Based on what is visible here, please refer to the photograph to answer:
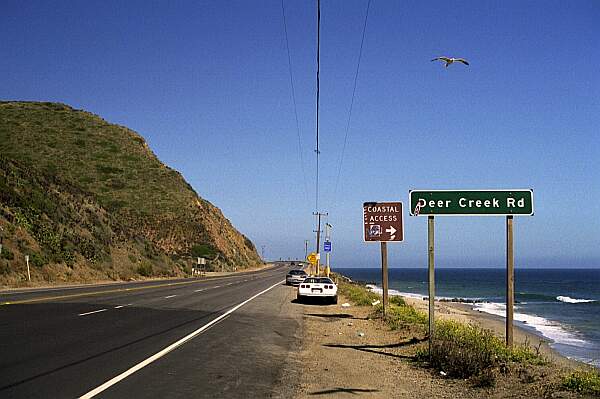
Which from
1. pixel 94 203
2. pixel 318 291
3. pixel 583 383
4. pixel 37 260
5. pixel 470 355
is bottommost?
pixel 583 383

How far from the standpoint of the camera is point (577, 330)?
39.4m

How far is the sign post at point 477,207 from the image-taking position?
40.9 ft

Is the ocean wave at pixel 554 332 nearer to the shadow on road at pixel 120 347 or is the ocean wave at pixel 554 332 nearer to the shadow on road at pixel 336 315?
the shadow on road at pixel 336 315

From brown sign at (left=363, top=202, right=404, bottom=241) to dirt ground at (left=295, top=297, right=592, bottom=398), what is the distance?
3.42 metres

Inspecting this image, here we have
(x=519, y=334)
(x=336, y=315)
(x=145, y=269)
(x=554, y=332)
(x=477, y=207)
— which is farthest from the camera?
(x=145, y=269)

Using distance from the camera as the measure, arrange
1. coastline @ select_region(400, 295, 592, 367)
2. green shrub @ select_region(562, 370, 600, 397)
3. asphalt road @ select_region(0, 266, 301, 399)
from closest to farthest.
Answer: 1. green shrub @ select_region(562, 370, 600, 397)
2. asphalt road @ select_region(0, 266, 301, 399)
3. coastline @ select_region(400, 295, 592, 367)

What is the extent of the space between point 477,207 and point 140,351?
7.18 meters

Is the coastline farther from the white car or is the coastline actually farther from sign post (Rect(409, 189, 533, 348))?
the white car

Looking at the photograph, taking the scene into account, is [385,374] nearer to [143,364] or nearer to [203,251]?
[143,364]

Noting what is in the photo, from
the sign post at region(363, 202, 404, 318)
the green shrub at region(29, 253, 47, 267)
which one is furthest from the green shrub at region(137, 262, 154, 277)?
the sign post at region(363, 202, 404, 318)

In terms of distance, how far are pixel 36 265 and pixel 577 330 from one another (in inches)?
1334

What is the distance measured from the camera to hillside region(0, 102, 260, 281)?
45750 millimetres

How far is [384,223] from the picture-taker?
64.2 ft

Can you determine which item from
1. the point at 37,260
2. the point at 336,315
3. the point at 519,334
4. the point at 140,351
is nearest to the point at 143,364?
the point at 140,351
